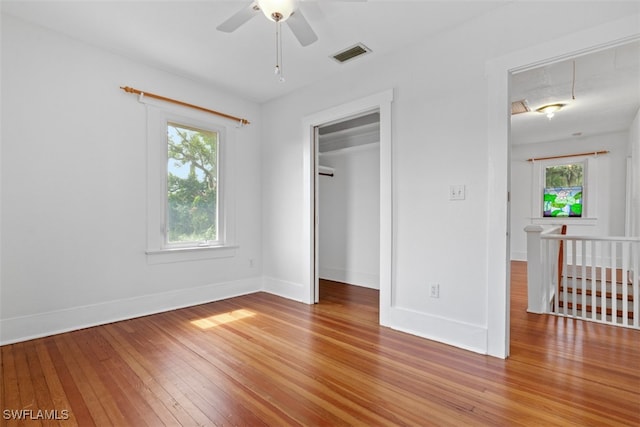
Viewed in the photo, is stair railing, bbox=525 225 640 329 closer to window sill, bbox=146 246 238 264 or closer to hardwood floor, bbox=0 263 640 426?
hardwood floor, bbox=0 263 640 426

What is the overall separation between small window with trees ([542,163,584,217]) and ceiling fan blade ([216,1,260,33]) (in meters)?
7.07

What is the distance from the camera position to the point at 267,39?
9.03ft

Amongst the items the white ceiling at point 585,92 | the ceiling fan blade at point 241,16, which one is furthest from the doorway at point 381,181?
the ceiling fan blade at point 241,16

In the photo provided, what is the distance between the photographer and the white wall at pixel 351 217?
449cm

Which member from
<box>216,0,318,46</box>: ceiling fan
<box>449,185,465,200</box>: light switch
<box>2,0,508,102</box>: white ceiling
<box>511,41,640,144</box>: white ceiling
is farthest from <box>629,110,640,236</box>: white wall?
<box>216,0,318,46</box>: ceiling fan

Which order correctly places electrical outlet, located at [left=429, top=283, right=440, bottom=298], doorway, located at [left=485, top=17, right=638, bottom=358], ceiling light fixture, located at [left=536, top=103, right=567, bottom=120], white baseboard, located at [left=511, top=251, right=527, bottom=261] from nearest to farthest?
doorway, located at [left=485, top=17, right=638, bottom=358]
electrical outlet, located at [left=429, top=283, right=440, bottom=298]
ceiling light fixture, located at [left=536, top=103, right=567, bottom=120]
white baseboard, located at [left=511, top=251, right=527, bottom=261]

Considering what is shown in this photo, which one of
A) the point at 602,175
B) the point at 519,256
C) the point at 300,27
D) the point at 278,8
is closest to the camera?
the point at 278,8

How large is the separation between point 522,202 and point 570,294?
12.6 ft

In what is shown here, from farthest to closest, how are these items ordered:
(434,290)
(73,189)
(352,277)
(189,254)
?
(352,277) → (189,254) → (73,189) → (434,290)

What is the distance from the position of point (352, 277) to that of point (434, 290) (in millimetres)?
2154

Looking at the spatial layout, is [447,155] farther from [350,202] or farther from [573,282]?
[350,202]

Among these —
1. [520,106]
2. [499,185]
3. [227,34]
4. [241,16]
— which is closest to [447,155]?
[499,185]

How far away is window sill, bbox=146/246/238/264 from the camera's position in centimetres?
331

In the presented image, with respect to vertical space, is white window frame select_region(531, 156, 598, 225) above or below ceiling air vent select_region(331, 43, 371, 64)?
below
